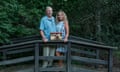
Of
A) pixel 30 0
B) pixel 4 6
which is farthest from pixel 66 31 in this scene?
pixel 30 0

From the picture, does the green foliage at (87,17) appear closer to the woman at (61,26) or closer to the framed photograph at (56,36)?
the woman at (61,26)

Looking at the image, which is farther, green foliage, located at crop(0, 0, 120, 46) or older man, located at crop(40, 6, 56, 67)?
green foliage, located at crop(0, 0, 120, 46)

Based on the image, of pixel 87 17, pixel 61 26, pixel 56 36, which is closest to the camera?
pixel 56 36

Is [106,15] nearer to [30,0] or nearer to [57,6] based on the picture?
[57,6]

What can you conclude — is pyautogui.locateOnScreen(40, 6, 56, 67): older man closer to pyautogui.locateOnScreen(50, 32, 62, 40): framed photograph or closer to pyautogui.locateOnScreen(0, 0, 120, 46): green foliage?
pyautogui.locateOnScreen(50, 32, 62, 40): framed photograph

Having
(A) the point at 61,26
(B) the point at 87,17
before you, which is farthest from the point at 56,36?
(B) the point at 87,17

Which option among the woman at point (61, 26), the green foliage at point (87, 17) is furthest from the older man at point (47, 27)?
the green foliage at point (87, 17)

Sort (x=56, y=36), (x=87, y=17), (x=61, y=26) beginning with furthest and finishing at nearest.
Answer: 1. (x=87, y=17)
2. (x=61, y=26)
3. (x=56, y=36)

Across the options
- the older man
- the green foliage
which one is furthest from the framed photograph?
the green foliage

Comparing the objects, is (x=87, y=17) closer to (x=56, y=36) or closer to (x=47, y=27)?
(x=47, y=27)

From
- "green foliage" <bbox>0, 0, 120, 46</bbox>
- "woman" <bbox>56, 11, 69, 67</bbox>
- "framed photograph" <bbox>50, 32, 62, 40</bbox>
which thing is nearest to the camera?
"framed photograph" <bbox>50, 32, 62, 40</bbox>

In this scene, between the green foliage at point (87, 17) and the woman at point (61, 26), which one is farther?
the green foliage at point (87, 17)

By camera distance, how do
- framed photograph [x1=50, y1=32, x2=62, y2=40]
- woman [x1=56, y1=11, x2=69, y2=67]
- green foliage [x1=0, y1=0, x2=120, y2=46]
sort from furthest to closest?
1. green foliage [x1=0, y1=0, x2=120, y2=46]
2. woman [x1=56, y1=11, x2=69, y2=67]
3. framed photograph [x1=50, y1=32, x2=62, y2=40]

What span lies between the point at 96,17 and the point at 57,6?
1.51m
